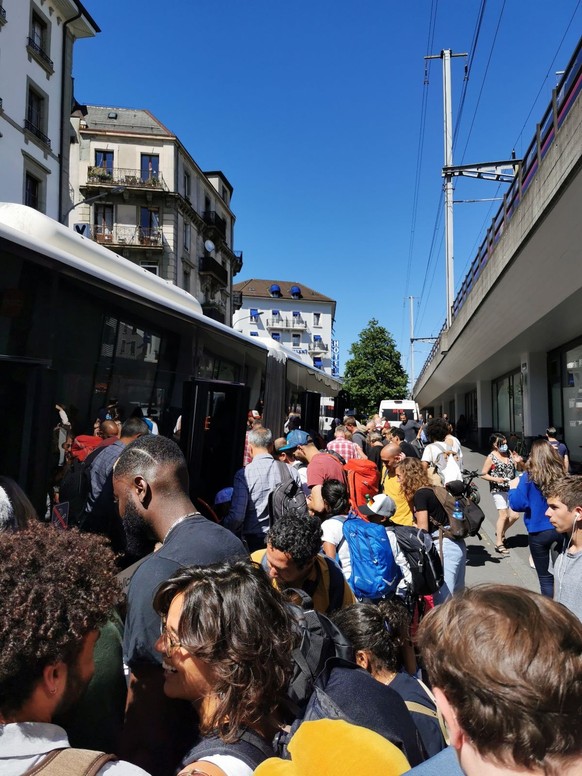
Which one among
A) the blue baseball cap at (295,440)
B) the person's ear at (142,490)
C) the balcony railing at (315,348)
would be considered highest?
the balcony railing at (315,348)

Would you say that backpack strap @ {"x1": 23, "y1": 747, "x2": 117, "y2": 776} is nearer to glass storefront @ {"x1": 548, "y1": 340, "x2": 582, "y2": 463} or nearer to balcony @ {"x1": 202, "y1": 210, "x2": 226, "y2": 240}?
glass storefront @ {"x1": 548, "y1": 340, "x2": 582, "y2": 463}

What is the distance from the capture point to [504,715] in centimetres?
116

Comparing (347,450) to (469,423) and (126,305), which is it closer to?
(126,305)

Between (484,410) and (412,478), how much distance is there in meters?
25.6

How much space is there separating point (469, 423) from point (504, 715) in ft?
125

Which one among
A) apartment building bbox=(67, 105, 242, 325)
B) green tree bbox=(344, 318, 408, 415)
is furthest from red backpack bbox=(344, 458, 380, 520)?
green tree bbox=(344, 318, 408, 415)

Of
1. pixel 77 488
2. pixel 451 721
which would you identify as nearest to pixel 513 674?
pixel 451 721

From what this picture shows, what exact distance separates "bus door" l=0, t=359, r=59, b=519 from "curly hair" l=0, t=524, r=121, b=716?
1.85 meters

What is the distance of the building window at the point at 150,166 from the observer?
4272 cm

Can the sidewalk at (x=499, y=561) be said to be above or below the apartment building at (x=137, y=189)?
below

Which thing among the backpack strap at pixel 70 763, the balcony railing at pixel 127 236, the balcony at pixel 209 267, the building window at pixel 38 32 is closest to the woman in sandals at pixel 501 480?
the backpack strap at pixel 70 763

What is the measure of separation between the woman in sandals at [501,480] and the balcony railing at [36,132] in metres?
21.8

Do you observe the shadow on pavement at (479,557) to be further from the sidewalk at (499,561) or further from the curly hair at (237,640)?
the curly hair at (237,640)

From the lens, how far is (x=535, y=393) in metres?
19.0
